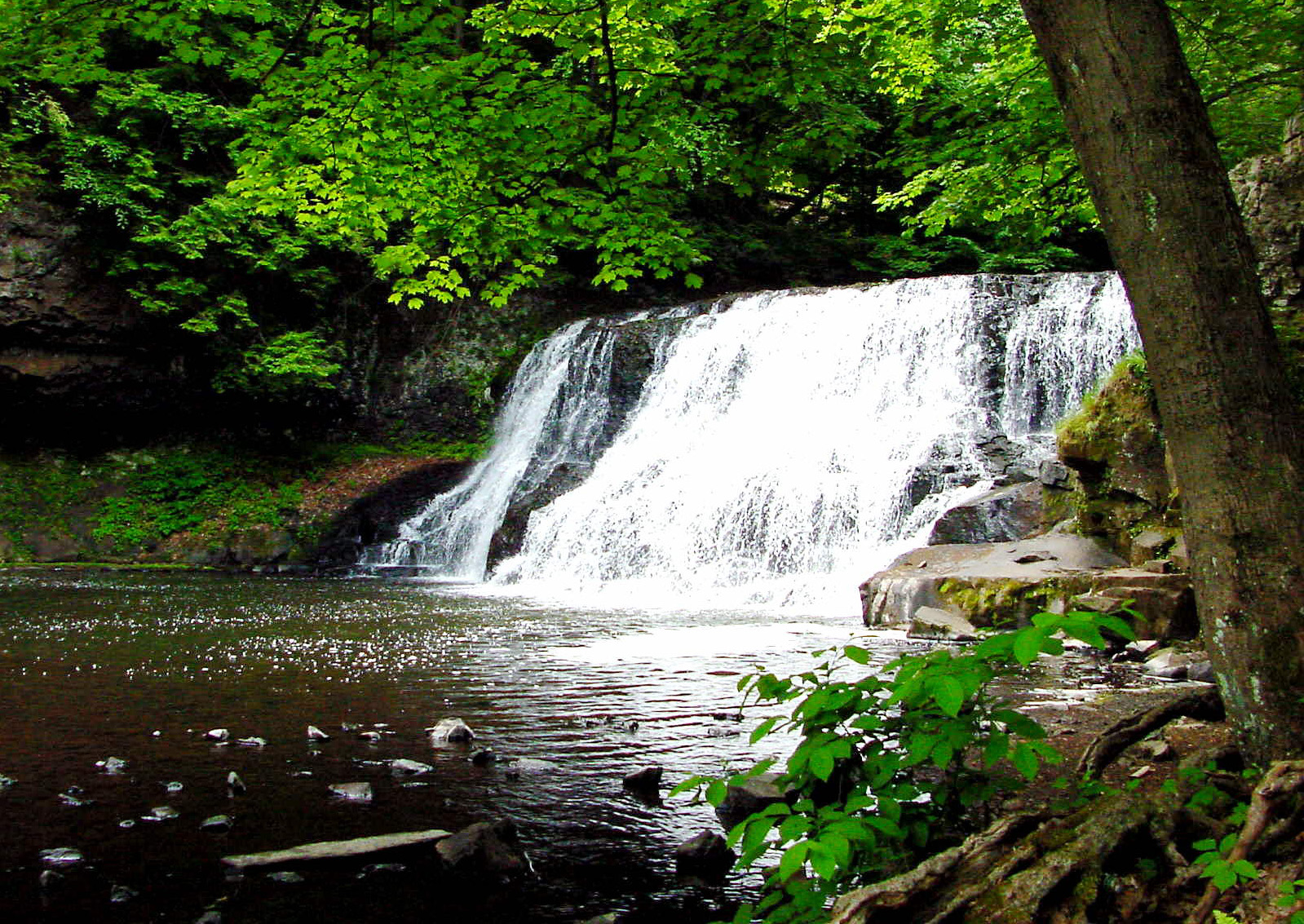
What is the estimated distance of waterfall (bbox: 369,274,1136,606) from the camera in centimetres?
1295

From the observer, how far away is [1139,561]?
8094 mm

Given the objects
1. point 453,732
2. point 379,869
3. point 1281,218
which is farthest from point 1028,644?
point 1281,218

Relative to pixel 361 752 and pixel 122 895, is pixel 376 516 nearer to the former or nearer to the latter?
pixel 361 752

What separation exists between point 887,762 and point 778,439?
14.2 metres

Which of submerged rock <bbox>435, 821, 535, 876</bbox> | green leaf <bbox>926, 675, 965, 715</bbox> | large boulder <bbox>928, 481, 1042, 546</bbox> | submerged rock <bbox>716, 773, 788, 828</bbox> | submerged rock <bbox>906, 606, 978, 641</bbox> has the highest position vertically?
large boulder <bbox>928, 481, 1042, 546</bbox>

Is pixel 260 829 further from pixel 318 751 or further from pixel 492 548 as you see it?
pixel 492 548

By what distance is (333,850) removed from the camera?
301 cm

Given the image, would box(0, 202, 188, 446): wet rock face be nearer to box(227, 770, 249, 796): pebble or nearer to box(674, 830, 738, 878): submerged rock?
box(227, 770, 249, 796): pebble

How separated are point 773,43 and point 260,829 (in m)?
5.48

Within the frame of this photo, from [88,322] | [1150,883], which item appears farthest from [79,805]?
[88,322]

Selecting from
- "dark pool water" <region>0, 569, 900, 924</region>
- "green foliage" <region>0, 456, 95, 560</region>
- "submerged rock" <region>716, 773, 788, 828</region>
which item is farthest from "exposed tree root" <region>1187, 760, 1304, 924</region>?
"green foliage" <region>0, 456, 95, 560</region>

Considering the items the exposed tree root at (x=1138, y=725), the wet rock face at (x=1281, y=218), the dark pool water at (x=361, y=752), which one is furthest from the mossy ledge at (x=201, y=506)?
the exposed tree root at (x=1138, y=725)

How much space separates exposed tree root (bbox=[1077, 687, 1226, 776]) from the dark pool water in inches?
46.8

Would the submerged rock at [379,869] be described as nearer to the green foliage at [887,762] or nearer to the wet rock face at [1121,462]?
the green foliage at [887,762]
